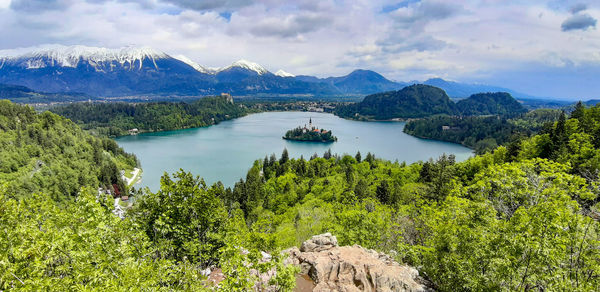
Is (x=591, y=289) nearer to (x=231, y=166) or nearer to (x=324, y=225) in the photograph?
(x=324, y=225)

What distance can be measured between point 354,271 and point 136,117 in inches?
5814

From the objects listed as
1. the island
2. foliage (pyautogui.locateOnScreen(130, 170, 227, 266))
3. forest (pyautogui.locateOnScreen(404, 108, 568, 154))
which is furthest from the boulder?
the island

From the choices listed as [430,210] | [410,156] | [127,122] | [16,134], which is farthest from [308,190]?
[127,122]

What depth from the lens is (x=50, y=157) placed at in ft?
170

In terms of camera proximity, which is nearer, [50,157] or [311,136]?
[50,157]

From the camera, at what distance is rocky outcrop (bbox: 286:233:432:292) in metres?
9.17

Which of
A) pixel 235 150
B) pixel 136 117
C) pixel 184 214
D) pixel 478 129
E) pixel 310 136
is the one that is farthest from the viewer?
pixel 136 117

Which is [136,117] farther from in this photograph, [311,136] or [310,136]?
[311,136]

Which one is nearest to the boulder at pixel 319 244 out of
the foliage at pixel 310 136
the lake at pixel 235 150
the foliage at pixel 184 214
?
the foliage at pixel 184 214

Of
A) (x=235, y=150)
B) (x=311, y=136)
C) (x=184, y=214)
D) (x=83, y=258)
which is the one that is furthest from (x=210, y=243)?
(x=311, y=136)

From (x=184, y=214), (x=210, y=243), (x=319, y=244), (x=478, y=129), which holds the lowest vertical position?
(x=319, y=244)

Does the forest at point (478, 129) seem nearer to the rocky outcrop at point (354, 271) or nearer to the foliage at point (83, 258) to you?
the rocky outcrop at point (354, 271)

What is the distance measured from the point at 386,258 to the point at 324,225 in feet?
27.0

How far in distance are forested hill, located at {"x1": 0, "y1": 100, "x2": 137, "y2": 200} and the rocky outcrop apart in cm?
4498
